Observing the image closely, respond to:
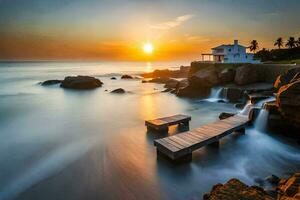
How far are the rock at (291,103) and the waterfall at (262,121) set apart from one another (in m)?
1.40

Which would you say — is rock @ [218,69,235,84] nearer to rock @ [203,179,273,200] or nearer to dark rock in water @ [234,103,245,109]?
dark rock in water @ [234,103,245,109]

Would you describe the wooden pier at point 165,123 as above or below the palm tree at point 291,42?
below

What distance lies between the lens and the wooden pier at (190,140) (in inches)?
391

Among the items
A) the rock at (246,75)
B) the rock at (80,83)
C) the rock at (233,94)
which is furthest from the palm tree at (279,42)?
the rock at (80,83)

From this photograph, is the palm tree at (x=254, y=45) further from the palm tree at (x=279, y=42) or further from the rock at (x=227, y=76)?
the rock at (x=227, y=76)

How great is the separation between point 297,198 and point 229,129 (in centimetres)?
774

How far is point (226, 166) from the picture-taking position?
1010 centimetres

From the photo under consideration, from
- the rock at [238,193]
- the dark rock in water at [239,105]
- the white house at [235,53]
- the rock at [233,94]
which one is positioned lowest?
the dark rock in water at [239,105]

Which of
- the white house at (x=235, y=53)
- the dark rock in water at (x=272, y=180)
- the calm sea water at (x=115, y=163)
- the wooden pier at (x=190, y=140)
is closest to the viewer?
the dark rock in water at (x=272, y=180)

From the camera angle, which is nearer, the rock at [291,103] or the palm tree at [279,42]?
the rock at [291,103]

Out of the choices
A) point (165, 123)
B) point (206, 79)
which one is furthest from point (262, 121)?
point (206, 79)

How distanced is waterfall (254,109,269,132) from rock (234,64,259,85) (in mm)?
12955

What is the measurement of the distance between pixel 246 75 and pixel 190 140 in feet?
65.7

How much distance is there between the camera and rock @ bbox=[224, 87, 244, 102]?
24281mm
